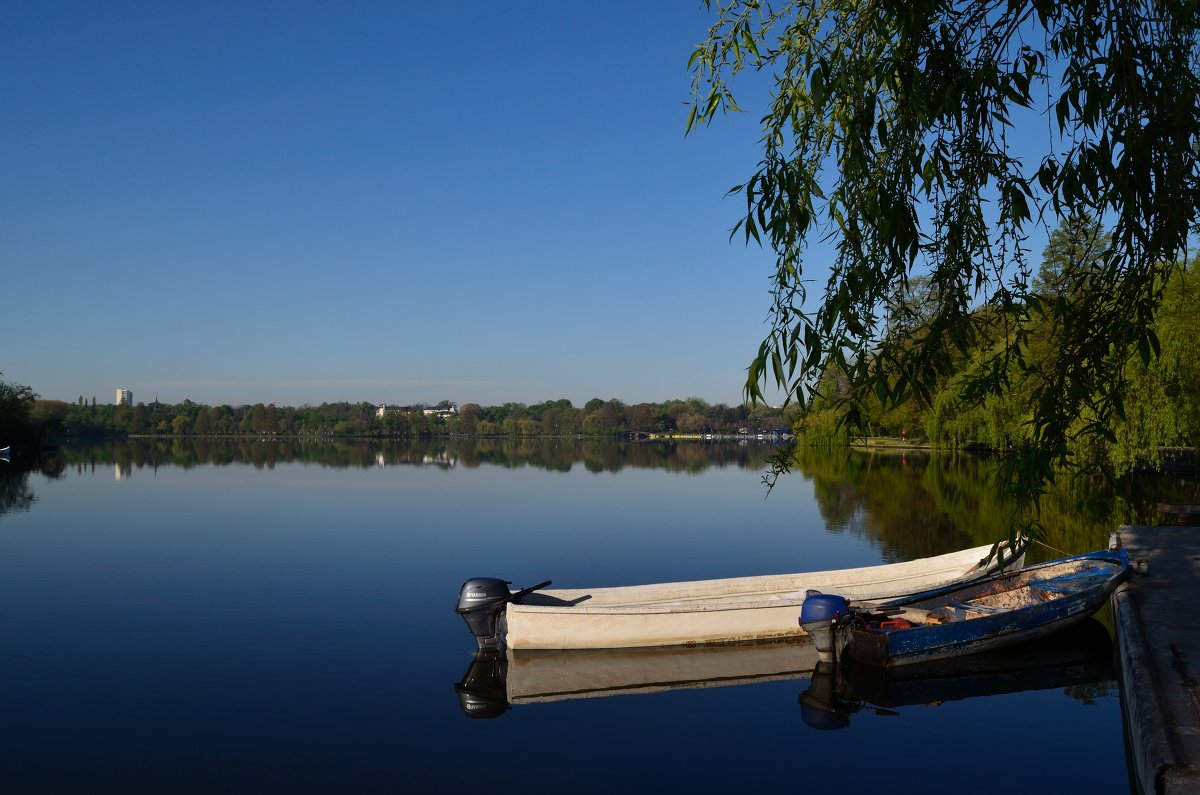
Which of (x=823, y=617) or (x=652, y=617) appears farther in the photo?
(x=652, y=617)

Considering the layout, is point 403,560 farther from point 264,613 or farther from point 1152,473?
point 1152,473

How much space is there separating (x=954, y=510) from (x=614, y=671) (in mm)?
20756

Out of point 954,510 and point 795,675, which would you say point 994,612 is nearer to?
point 795,675

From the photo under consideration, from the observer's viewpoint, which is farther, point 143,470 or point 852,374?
point 143,470

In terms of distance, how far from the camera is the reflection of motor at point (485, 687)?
11.2m

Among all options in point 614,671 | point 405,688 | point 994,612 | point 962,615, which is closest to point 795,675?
point 614,671

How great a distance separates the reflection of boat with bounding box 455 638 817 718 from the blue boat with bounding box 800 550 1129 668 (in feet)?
2.84

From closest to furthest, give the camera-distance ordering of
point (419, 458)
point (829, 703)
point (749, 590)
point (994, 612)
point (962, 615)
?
1. point (829, 703)
2. point (994, 612)
3. point (962, 615)
4. point (749, 590)
5. point (419, 458)

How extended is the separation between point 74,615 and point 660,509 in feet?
71.4

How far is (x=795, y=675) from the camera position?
12.2 m

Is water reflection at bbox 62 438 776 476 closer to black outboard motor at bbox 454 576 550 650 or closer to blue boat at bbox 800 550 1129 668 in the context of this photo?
blue boat at bbox 800 550 1129 668

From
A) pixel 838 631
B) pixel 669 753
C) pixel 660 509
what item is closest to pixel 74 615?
pixel 669 753

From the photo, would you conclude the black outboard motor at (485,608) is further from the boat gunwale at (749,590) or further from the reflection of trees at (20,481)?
the reflection of trees at (20,481)

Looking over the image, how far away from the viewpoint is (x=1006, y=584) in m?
13.9
